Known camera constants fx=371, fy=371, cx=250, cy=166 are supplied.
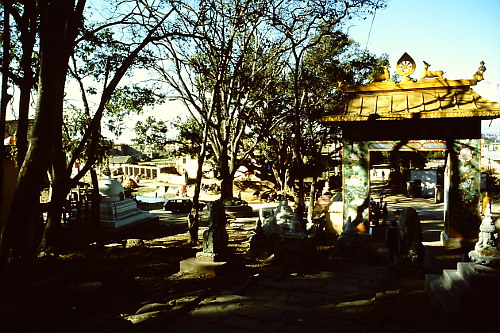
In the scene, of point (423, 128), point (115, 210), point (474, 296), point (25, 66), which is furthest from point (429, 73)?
point (115, 210)

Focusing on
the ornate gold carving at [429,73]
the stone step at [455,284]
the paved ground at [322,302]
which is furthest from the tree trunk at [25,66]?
the ornate gold carving at [429,73]

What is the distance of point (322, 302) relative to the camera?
6.88 metres

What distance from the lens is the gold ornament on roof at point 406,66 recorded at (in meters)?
12.6

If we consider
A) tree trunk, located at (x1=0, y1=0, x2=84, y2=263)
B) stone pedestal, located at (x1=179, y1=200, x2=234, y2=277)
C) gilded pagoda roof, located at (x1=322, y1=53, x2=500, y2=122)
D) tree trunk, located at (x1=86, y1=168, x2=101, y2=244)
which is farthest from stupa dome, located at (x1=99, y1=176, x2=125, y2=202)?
gilded pagoda roof, located at (x1=322, y1=53, x2=500, y2=122)

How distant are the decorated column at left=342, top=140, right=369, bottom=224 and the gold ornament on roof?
2.69 meters

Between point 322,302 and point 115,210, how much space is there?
12306 millimetres

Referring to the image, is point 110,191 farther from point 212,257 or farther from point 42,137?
point 42,137

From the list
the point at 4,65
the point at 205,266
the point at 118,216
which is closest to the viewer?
the point at 4,65

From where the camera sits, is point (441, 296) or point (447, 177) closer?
point (441, 296)

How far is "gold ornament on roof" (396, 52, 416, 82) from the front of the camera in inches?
497

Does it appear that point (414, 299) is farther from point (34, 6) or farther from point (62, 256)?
point (34, 6)

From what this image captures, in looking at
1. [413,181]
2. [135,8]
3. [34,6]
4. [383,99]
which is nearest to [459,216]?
[383,99]

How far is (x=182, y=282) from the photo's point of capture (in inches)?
326

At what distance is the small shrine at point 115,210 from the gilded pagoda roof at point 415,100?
395 inches
